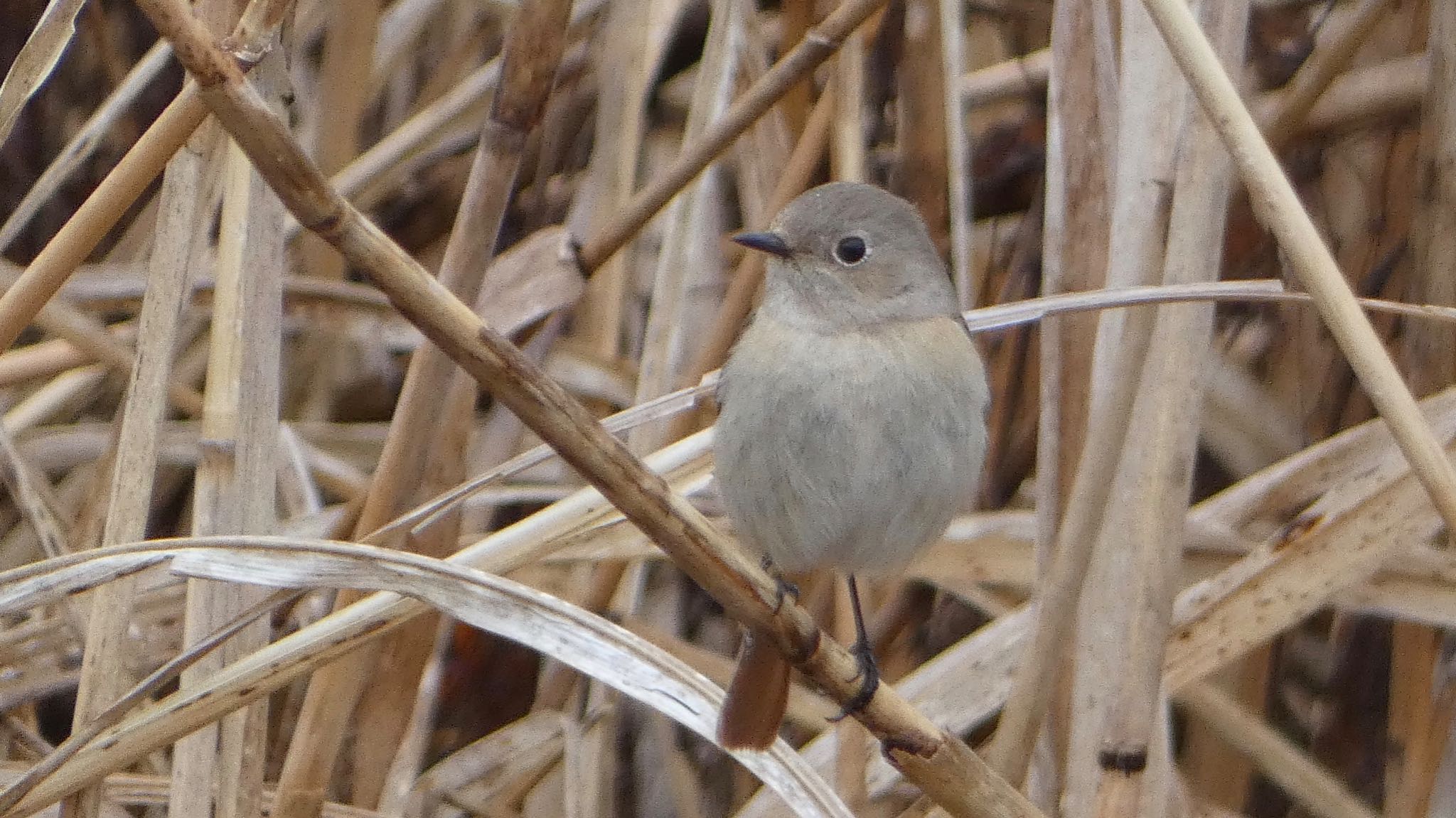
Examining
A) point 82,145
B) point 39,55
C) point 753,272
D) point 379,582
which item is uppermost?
point 82,145

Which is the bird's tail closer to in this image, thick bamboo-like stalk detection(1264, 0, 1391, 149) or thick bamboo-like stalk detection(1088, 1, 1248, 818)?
thick bamboo-like stalk detection(1088, 1, 1248, 818)

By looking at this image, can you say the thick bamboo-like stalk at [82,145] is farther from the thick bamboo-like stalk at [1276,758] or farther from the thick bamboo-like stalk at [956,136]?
the thick bamboo-like stalk at [1276,758]

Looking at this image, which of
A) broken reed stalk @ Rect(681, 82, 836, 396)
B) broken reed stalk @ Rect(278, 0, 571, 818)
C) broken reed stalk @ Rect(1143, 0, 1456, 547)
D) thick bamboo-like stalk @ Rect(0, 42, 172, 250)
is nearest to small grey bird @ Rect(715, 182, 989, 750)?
broken reed stalk @ Rect(278, 0, 571, 818)

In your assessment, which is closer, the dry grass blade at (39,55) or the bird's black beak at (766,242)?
the dry grass blade at (39,55)

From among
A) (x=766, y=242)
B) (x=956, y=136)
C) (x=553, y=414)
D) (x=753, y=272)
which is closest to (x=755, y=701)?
(x=766, y=242)

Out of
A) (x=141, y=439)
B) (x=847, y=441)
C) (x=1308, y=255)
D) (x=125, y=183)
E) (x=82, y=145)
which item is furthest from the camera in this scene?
(x=82, y=145)

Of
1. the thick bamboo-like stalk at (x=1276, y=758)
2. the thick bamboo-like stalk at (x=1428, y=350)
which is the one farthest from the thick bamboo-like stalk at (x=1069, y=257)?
the thick bamboo-like stalk at (x=1428, y=350)

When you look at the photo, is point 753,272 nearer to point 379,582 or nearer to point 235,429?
point 235,429
